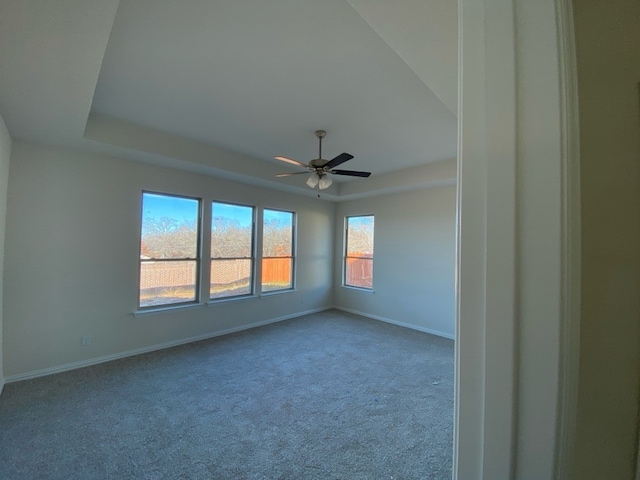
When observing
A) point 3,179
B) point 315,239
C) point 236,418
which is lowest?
point 236,418

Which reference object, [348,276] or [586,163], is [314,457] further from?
[348,276]

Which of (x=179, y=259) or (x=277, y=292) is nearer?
(x=179, y=259)

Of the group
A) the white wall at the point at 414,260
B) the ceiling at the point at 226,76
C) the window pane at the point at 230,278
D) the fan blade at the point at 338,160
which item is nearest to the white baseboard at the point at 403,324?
the white wall at the point at 414,260

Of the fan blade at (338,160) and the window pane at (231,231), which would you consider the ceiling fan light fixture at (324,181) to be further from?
the window pane at (231,231)

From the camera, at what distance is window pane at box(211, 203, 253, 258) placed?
4.58 m

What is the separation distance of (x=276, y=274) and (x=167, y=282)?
6.64 feet

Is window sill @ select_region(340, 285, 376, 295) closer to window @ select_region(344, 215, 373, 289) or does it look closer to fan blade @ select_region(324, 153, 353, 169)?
window @ select_region(344, 215, 373, 289)

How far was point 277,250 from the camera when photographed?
18.2 feet

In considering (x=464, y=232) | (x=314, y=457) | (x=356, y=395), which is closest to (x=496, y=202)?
(x=464, y=232)

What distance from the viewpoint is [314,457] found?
6.41 ft

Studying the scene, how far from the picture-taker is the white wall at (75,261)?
117 inches

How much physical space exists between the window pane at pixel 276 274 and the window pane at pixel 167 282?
1347mm

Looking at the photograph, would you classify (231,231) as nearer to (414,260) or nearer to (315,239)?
(315,239)

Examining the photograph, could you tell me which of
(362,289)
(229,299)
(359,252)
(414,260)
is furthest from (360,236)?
(229,299)
